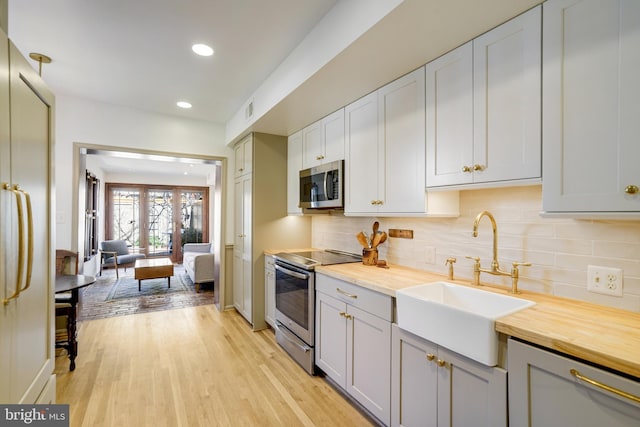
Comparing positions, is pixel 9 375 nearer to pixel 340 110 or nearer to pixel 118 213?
pixel 340 110

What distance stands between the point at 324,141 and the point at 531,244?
72.7 inches

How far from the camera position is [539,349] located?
106 centimetres

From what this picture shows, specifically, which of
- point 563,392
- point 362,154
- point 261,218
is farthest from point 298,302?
point 563,392

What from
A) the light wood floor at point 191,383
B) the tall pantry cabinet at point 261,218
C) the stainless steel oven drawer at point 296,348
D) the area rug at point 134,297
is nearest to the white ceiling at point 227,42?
the tall pantry cabinet at point 261,218

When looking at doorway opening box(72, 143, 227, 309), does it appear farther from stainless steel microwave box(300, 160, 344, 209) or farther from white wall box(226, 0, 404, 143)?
white wall box(226, 0, 404, 143)

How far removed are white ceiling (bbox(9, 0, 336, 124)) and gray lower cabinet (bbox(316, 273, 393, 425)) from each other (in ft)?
5.94

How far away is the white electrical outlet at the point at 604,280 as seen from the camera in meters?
1.32

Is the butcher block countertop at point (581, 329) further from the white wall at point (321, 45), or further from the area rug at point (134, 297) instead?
the area rug at point (134, 297)

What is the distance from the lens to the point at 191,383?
92.7 inches

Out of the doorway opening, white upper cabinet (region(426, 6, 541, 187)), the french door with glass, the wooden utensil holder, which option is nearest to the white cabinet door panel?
white upper cabinet (region(426, 6, 541, 187))

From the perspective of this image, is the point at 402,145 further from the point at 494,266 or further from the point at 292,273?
the point at 292,273

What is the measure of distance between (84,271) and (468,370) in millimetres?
4114

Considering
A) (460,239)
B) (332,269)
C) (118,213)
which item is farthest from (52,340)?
(118,213)

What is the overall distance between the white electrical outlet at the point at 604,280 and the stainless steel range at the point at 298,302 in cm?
158
